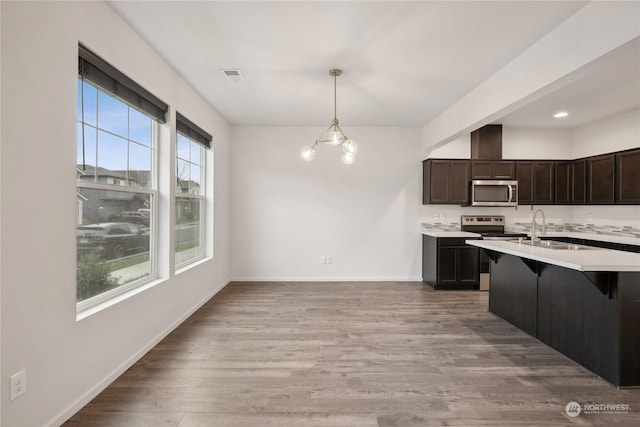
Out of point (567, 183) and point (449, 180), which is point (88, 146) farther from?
point (567, 183)

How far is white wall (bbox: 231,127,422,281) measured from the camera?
5391mm

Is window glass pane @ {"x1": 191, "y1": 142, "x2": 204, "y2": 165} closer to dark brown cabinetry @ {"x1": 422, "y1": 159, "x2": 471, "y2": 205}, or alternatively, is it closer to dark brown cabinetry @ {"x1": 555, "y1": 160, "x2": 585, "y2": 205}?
dark brown cabinetry @ {"x1": 422, "y1": 159, "x2": 471, "y2": 205}

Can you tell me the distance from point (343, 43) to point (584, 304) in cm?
296

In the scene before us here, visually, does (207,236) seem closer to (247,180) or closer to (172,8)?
(247,180)

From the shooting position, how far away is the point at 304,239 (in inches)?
213

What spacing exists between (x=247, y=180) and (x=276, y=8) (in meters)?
3.41

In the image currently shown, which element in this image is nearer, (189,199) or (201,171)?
(189,199)

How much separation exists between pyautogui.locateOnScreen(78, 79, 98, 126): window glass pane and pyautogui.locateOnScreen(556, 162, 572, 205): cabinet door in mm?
6359

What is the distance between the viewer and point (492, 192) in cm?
507

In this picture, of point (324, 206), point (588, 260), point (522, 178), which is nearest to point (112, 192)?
point (324, 206)

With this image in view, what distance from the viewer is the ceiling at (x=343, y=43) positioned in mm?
2250

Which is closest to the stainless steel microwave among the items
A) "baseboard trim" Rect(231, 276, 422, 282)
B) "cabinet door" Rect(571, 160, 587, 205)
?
"cabinet door" Rect(571, 160, 587, 205)

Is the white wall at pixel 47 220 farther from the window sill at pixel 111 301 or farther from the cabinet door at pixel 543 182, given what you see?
the cabinet door at pixel 543 182

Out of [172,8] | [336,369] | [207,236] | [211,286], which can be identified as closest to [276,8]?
[172,8]
